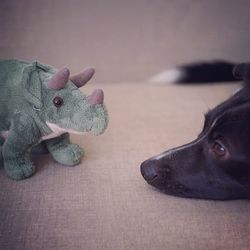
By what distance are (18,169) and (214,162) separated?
45 cm

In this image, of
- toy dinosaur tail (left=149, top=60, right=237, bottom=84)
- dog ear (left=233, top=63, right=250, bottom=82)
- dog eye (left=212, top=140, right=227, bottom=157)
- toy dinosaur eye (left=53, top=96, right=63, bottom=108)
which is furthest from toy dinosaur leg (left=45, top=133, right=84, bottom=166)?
toy dinosaur tail (left=149, top=60, right=237, bottom=84)

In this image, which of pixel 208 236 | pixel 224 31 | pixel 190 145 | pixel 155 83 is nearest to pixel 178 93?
pixel 155 83

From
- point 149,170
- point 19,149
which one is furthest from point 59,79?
point 149,170

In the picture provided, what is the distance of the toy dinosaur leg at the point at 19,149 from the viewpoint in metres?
0.95

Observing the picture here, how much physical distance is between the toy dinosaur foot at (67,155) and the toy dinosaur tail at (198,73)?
23.6 inches

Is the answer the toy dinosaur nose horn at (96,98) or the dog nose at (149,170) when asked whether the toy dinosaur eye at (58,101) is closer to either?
the toy dinosaur nose horn at (96,98)

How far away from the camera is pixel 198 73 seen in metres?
1.56

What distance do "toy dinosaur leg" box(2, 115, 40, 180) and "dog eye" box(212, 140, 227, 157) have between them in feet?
1.33

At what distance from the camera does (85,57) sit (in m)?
1.51

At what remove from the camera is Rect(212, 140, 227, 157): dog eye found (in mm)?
962

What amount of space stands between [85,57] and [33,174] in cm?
62

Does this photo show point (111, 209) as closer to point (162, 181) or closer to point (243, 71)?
point (162, 181)

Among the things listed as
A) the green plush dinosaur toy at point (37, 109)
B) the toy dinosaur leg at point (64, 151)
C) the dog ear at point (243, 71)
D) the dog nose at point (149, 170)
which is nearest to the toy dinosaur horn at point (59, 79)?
the green plush dinosaur toy at point (37, 109)

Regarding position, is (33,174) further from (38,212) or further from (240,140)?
(240,140)
